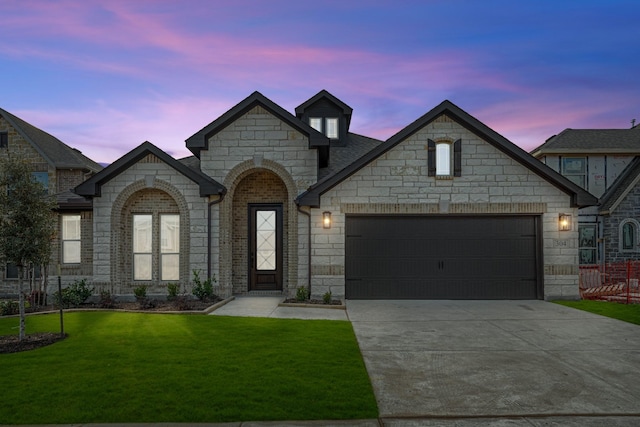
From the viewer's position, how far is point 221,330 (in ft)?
28.7

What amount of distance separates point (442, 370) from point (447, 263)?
7.49 m

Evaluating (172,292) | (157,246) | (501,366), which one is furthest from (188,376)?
(157,246)

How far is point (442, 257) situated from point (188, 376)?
9623 mm

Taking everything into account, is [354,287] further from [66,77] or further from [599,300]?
[66,77]

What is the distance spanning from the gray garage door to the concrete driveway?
2.33 meters

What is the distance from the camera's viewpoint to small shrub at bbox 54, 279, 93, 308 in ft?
39.1

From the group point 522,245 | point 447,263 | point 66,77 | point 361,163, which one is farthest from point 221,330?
point 66,77

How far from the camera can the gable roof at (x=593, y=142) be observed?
19.6m

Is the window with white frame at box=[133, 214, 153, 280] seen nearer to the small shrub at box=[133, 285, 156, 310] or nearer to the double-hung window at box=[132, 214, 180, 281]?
the double-hung window at box=[132, 214, 180, 281]

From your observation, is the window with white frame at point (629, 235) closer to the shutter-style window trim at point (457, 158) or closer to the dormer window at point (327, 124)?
the shutter-style window trim at point (457, 158)

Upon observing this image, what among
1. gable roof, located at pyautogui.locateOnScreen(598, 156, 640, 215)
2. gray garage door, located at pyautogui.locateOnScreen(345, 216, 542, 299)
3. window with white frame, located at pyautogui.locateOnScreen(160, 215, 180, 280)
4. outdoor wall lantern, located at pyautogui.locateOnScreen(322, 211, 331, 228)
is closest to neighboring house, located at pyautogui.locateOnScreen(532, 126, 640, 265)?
gable roof, located at pyautogui.locateOnScreen(598, 156, 640, 215)

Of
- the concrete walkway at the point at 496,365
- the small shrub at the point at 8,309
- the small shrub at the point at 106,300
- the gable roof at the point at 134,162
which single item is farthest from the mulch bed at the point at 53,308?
the gable roof at the point at 134,162

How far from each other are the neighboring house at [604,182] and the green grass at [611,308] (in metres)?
7.04

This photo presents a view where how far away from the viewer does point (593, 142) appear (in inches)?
800
